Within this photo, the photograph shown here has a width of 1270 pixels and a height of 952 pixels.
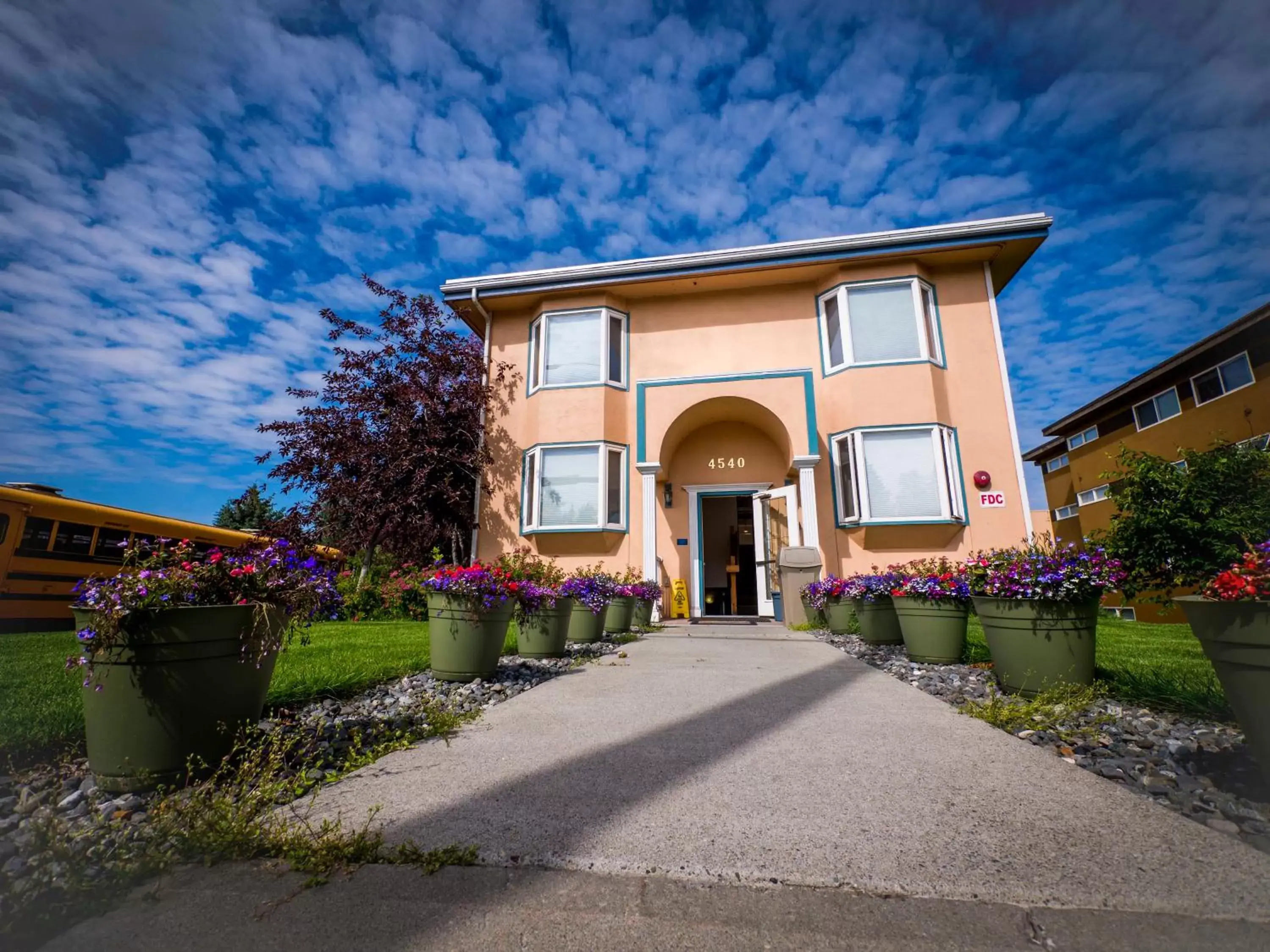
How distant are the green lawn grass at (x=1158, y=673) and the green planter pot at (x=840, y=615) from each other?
4.35 feet

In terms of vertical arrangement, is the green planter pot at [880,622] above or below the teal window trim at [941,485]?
below

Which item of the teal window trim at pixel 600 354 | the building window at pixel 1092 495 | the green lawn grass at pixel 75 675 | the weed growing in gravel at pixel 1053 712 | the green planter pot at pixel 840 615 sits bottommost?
the weed growing in gravel at pixel 1053 712

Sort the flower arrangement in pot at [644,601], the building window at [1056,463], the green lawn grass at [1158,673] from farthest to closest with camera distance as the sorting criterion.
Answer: the building window at [1056,463]
the flower arrangement in pot at [644,601]
the green lawn grass at [1158,673]

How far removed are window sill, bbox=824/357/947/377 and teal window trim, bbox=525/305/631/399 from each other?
400 centimetres

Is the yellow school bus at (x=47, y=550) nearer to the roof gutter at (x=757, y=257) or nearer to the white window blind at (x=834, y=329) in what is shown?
the roof gutter at (x=757, y=257)

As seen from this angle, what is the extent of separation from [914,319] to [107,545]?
14259 mm

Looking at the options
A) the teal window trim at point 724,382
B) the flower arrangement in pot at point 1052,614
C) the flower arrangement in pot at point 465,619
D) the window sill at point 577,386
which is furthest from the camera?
the window sill at point 577,386

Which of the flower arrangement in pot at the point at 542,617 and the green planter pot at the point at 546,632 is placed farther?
the green planter pot at the point at 546,632

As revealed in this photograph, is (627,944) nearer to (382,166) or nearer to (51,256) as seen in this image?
(51,256)

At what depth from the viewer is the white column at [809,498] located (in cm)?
907

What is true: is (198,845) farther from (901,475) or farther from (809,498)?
(901,475)

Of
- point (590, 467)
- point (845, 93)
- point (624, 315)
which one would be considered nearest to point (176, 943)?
point (845, 93)

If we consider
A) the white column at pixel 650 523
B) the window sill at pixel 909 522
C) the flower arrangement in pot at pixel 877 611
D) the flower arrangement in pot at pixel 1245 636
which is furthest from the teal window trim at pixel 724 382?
the flower arrangement in pot at pixel 1245 636

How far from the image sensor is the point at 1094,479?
1841 cm
